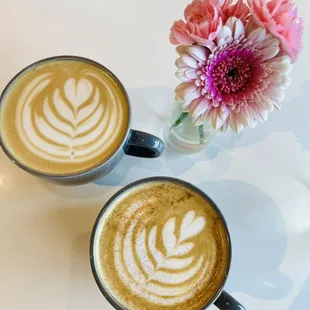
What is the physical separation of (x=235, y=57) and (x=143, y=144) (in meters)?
0.22

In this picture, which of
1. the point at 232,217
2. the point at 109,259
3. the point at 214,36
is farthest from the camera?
the point at 232,217

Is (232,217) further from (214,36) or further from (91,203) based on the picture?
(214,36)

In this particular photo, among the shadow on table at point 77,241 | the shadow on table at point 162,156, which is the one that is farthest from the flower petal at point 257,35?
the shadow on table at point 77,241

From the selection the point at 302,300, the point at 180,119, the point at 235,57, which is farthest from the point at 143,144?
the point at 302,300

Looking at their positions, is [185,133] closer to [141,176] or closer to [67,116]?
[141,176]

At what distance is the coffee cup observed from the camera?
770 millimetres

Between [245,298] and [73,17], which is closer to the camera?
[245,298]

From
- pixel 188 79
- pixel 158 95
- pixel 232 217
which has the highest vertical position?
pixel 188 79

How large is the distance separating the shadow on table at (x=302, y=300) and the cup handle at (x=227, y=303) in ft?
0.57

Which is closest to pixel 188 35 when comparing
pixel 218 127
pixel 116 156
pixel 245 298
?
pixel 218 127

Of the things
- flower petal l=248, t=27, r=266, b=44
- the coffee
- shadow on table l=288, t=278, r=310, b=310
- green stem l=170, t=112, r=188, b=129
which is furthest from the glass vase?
shadow on table l=288, t=278, r=310, b=310

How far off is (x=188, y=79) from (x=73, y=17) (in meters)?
0.44

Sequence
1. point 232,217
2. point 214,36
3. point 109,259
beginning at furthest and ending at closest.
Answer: point 232,217
point 109,259
point 214,36

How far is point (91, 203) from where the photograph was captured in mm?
854
